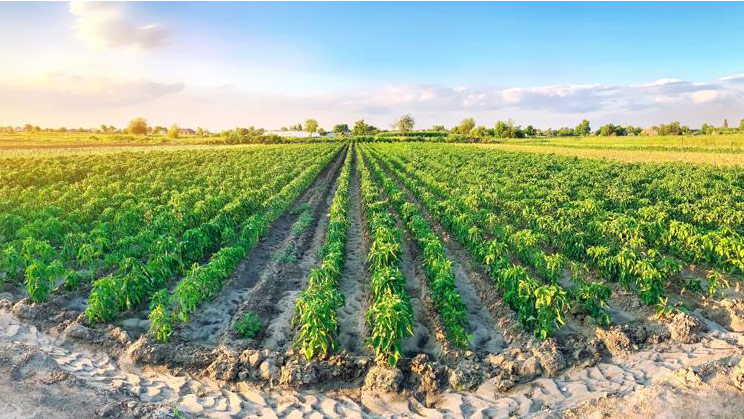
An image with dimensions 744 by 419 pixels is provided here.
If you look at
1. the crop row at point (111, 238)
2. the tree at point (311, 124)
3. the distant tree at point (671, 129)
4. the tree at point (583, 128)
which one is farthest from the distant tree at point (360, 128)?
the crop row at point (111, 238)

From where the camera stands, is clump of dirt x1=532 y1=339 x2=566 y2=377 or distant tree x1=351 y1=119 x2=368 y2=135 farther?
distant tree x1=351 y1=119 x2=368 y2=135

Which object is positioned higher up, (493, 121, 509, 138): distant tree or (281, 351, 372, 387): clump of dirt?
(493, 121, 509, 138): distant tree

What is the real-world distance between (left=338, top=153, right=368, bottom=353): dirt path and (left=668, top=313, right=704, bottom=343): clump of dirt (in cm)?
556

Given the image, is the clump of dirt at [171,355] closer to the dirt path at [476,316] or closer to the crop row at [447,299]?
the crop row at [447,299]

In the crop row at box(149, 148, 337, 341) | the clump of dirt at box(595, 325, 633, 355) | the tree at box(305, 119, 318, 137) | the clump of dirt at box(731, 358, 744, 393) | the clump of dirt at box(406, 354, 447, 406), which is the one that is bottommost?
the clump of dirt at box(406, 354, 447, 406)

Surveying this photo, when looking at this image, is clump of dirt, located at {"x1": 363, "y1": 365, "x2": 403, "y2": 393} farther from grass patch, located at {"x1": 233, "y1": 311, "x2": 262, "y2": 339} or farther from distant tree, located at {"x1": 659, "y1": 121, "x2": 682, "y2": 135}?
distant tree, located at {"x1": 659, "y1": 121, "x2": 682, "y2": 135}

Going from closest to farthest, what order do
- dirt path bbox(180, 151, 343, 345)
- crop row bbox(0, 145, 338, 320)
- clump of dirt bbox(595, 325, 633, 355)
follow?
clump of dirt bbox(595, 325, 633, 355) < dirt path bbox(180, 151, 343, 345) < crop row bbox(0, 145, 338, 320)

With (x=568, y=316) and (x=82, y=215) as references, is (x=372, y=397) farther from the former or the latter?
(x=82, y=215)

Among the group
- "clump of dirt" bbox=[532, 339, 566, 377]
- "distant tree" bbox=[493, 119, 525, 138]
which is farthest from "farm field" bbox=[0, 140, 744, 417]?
"distant tree" bbox=[493, 119, 525, 138]

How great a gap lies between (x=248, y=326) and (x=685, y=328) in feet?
25.8

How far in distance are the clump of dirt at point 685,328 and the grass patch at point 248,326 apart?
747cm

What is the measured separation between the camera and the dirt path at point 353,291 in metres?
7.68

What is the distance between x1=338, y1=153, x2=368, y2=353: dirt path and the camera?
25.2ft

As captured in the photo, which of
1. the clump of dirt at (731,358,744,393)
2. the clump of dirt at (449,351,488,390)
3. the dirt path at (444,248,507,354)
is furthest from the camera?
the dirt path at (444,248,507,354)
